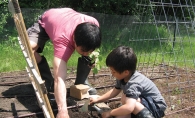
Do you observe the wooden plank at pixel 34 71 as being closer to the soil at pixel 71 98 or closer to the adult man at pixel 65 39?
the adult man at pixel 65 39

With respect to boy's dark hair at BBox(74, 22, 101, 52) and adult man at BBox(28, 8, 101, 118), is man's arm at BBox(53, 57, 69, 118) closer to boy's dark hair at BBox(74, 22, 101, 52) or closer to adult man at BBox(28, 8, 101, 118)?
adult man at BBox(28, 8, 101, 118)

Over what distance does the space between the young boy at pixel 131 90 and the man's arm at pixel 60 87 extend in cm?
43

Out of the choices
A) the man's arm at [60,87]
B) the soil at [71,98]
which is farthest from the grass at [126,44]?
the man's arm at [60,87]

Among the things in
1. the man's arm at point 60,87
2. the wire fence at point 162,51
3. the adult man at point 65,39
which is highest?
the adult man at point 65,39

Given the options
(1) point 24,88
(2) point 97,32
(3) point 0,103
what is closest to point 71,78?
(1) point 24,88

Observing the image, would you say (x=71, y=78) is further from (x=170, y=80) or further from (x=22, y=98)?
(x=170, y=80)

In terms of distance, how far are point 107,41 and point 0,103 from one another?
4.67m

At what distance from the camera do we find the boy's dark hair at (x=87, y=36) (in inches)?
103

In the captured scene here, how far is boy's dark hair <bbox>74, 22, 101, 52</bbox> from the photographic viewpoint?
261 centimetres

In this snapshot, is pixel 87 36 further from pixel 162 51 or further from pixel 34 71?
pixel 162 51

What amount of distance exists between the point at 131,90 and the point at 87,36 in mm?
633

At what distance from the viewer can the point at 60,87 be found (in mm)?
2529

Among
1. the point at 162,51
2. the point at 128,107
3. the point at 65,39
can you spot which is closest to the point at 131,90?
the point at 128,107

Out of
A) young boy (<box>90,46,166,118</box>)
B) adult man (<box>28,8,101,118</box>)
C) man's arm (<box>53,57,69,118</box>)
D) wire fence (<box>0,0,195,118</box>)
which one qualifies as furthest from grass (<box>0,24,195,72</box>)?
man's arm (<box>53,57,69,118</box>)
